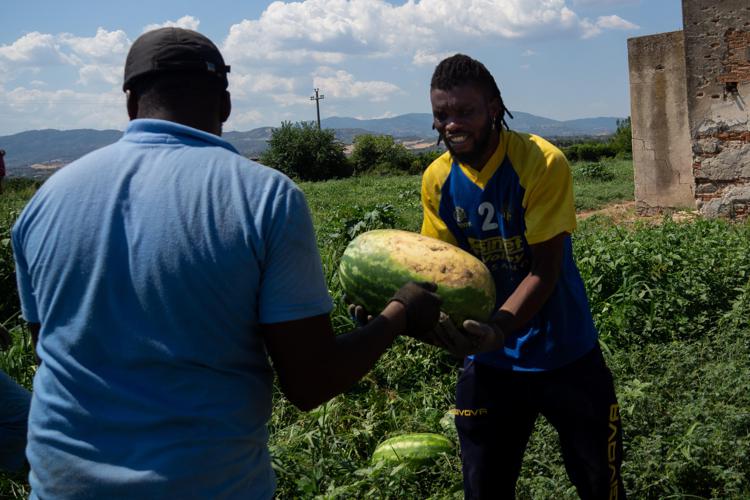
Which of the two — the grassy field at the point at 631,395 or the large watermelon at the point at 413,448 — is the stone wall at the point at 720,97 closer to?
the grassy field at the point at 631,395

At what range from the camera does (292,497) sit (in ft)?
12.0

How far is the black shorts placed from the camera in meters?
2.54

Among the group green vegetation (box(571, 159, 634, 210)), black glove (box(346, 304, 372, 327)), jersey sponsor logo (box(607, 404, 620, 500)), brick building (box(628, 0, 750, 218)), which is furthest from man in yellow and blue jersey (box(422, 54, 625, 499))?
green vegetation (box(571, 159, 634, 210))

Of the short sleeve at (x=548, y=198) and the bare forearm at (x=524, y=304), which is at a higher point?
the short sleeve at (x=548, y=198)

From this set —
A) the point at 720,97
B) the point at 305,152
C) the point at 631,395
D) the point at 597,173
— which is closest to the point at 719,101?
the point at 720,97

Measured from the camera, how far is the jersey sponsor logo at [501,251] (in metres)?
2.68

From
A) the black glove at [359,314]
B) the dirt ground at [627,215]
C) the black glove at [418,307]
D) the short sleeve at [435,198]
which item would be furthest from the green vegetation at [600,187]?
the black glove at [418,307]

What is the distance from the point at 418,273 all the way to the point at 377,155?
46916mm

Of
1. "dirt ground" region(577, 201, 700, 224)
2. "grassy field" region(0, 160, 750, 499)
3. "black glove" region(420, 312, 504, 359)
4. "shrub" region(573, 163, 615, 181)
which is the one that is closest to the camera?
"black glove" region(420, 312, 504, 359)

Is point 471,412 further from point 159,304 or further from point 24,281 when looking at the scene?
point 24,281

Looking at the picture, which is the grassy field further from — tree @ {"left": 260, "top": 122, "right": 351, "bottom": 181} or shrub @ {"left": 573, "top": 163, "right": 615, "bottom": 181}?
tree @ {"left": 260, "top": 122, "right": 351, "bottom": 181}

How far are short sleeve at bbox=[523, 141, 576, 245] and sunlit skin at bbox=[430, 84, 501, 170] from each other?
198mm

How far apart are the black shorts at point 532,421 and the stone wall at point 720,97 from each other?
8574 millimetres

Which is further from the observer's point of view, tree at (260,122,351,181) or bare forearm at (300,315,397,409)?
tree at (260,122,351,181)
